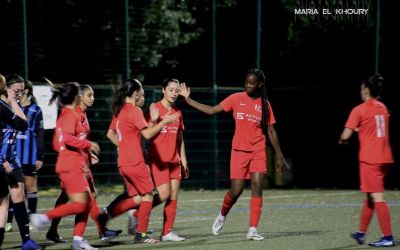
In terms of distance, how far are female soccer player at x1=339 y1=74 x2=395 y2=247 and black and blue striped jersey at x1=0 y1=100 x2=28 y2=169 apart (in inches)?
144

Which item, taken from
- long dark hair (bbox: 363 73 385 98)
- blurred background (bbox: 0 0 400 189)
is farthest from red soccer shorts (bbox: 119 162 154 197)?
blurred background (bbox: 0 0 400 189)

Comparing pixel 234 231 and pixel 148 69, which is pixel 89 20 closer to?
pixel 148 69

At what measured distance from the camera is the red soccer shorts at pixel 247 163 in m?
11.9

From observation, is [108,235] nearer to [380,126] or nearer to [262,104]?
[262,104]

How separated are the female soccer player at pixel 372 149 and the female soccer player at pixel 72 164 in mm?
2972

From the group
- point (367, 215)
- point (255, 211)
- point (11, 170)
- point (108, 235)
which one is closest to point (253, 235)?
point (255, 211)

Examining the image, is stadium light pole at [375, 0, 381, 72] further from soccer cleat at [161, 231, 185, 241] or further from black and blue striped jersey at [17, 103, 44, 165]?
soccer cleat at [161, 231, 185, 241]

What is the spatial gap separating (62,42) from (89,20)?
101cm

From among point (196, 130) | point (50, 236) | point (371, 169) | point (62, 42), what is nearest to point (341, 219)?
point (371, 169)

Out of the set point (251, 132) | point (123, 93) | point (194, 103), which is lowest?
point (251, 132)

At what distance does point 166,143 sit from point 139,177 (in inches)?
31.6

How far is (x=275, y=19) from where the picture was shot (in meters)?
25.1

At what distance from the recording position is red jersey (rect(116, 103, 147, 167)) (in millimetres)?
10938

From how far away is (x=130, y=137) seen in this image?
1097 cm
